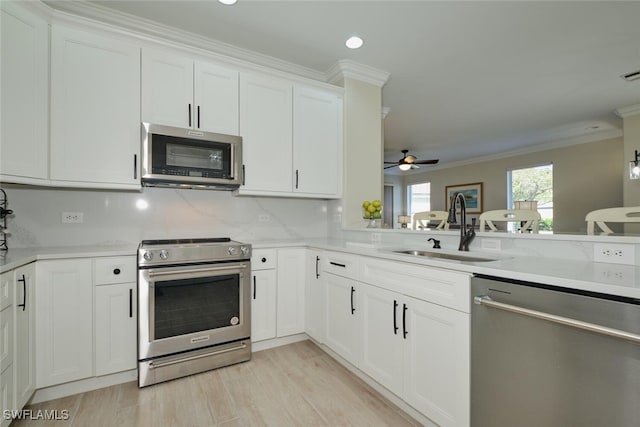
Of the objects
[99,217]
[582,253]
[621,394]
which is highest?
[99,217]

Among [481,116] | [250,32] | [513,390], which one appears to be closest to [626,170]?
[481,116]

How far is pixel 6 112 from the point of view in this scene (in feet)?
5.73

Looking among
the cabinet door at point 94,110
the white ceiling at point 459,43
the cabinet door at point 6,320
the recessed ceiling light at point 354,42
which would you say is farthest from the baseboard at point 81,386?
the recessed ceiling light at point 354,42

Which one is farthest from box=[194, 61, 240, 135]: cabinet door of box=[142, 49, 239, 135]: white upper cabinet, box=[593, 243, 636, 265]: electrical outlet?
box=[593, 243, 636, 265]: electrical outlet

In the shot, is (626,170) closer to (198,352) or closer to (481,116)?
(481,116)

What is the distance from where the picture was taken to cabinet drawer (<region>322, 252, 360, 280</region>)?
82.3 inches

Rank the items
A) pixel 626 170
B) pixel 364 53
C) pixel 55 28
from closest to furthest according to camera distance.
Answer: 1. pixel 55 28
2. pixel 364 53
3. pixel 626 170

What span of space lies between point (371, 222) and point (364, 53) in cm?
161

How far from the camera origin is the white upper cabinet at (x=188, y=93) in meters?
2.26

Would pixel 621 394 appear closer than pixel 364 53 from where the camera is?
Yes

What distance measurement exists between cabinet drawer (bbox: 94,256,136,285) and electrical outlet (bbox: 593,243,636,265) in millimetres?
2686

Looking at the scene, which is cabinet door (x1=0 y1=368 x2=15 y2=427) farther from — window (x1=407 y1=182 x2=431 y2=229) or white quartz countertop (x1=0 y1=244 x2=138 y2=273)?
window (x1=407 y1=182 x2=431 y2=229)

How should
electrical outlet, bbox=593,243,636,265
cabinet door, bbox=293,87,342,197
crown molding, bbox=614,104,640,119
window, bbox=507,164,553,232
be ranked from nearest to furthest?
1. electrical outlet, bbox=593,243,636,265
2. cabinet door, bbox=293,87,342,197
3. crown molding, bbox=614,104,640,119
4. window, bbox=507,164,553,232

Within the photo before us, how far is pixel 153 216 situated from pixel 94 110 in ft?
3.01
